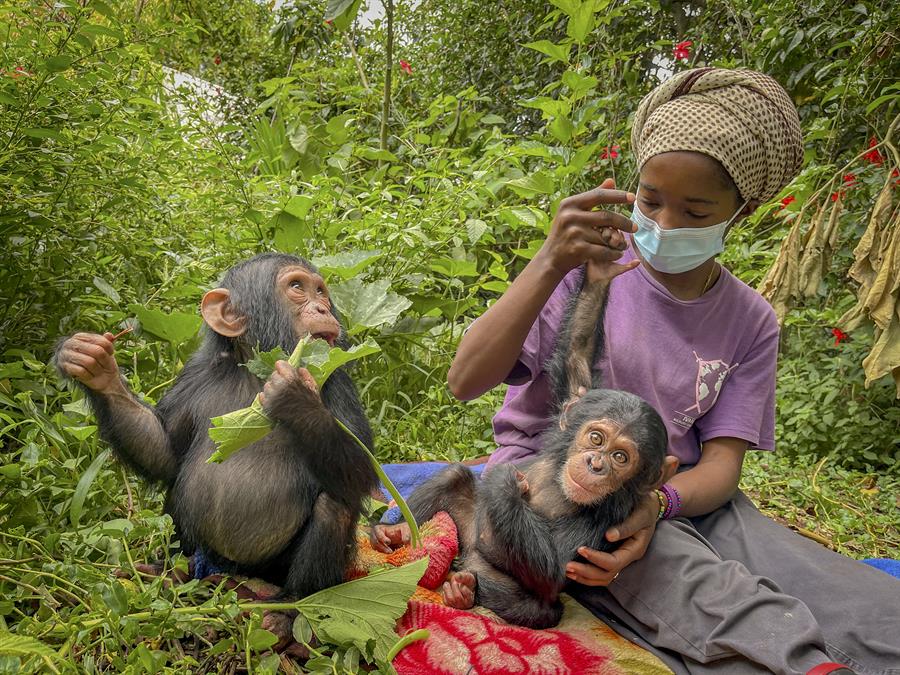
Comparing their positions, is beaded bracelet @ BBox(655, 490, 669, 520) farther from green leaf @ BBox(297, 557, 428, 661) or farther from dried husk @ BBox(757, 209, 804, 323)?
dried husk @ BBox(757, 209, 804, 323)

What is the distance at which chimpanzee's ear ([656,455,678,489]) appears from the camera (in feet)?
7.21

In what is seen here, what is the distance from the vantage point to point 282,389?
1.77 metres

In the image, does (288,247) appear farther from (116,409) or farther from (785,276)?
(785,276)

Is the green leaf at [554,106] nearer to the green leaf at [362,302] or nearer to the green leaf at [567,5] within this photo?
the green leaf at [567,5]

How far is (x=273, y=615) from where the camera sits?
1974 millimetres

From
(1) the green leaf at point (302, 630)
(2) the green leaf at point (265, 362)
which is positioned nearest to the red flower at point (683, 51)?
(2) the green leaf at point (265, 362)

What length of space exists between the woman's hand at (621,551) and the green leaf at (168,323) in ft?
5.06

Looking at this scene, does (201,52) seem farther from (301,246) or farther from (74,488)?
(74,488)

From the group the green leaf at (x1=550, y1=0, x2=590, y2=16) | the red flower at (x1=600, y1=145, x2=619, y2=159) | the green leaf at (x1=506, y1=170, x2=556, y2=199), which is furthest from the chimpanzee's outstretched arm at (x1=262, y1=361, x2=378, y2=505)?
the red flower at (x1=600, y1=145, x2=619, y2=159)

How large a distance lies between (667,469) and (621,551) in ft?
0.87

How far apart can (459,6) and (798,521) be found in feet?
20.9

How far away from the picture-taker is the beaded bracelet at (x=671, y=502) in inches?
93.6

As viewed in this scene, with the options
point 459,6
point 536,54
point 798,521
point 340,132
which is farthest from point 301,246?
point 459,6

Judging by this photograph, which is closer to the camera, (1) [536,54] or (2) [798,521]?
(2) [798,521]
